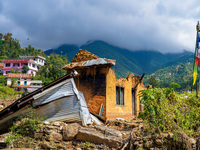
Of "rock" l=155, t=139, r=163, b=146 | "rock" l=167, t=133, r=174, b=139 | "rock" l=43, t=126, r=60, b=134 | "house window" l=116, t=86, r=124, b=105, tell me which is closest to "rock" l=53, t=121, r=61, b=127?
"rock" l=43, t=126, r=60, b=134

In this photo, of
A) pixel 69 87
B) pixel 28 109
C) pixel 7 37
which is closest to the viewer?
pixel 28 109

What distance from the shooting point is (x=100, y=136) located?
21.8 ft

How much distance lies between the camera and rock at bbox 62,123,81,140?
266 inches

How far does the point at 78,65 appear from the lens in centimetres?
1057

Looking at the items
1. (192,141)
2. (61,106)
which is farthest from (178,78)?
(192,141)

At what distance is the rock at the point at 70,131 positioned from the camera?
22.2 ft

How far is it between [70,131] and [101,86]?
3.68 m

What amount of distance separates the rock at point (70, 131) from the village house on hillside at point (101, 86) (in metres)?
2.79

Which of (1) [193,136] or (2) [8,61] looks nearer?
(1) [193,136]

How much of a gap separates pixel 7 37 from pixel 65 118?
7798cm

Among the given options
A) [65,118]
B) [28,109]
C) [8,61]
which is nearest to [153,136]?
[65,118]

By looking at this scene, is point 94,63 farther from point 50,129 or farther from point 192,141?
point 192,141

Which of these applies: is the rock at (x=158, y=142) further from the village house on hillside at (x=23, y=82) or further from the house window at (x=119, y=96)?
the village house on hillside at (x=23, y=82)

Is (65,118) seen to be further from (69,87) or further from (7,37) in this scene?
(7,37)
